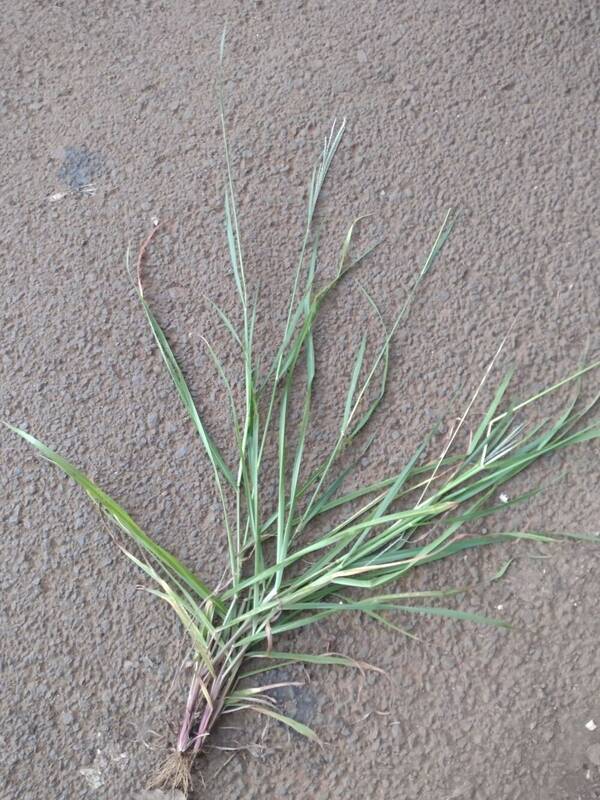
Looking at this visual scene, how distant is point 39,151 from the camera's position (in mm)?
1503

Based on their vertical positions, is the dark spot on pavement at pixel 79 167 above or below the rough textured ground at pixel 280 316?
above

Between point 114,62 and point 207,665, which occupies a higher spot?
point 114,62

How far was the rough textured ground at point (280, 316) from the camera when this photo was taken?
1253 millimetres

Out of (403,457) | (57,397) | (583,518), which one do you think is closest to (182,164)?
(57,397)

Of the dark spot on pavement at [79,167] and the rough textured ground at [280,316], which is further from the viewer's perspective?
the dark spot on pavement at [79,167]

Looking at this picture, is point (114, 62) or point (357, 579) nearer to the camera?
point (357, 579)

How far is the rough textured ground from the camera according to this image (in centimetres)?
125

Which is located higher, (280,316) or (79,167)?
(79,167)

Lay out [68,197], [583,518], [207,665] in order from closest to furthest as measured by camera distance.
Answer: [207,665] < [583,518] < [68,197]

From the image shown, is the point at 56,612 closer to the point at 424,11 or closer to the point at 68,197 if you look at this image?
the point at 68,197

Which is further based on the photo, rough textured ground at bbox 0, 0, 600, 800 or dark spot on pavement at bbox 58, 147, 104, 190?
dark spot on pavement at bbox 58, 147, 104, 190

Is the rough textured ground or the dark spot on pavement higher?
the dark spot on pavement

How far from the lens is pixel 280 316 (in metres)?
1.41

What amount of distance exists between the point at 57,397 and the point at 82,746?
0.54 metres
